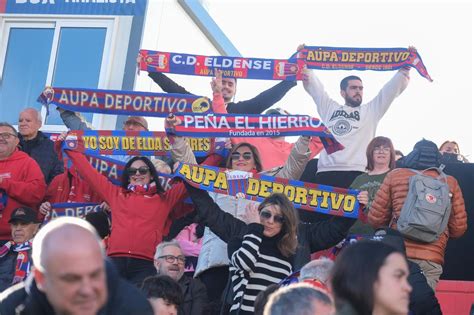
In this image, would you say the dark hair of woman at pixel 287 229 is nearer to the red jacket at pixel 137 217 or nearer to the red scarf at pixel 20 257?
the red jacket at pixel 137 217

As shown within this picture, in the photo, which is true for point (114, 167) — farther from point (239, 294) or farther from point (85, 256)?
point (85, 256)

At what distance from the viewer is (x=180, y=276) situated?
28.3ft

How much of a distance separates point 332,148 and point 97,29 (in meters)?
7.33

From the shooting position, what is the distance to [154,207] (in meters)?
9.34

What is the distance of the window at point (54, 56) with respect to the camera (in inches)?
625

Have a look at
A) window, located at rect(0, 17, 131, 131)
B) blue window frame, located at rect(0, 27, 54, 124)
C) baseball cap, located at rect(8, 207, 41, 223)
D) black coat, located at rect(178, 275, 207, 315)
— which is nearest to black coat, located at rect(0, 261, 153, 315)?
black coat, located at rect(178, 275, 207, 315)

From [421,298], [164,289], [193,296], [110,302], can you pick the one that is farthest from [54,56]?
[110,302]

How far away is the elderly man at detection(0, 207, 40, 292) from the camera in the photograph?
31.9ft

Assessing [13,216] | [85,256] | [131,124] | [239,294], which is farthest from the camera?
[131,124]

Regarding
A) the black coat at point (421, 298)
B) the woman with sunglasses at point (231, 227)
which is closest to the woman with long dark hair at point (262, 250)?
the woman with sunglasses at point (231, 227)

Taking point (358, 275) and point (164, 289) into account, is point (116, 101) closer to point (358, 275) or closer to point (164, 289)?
point (164, 289)

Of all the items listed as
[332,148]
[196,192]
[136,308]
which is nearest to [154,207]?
[196,192]

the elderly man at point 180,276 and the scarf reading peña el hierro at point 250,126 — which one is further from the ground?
the scarf reading peña el hierro at point 250,126

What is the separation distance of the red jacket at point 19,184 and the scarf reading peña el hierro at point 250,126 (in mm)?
1780
